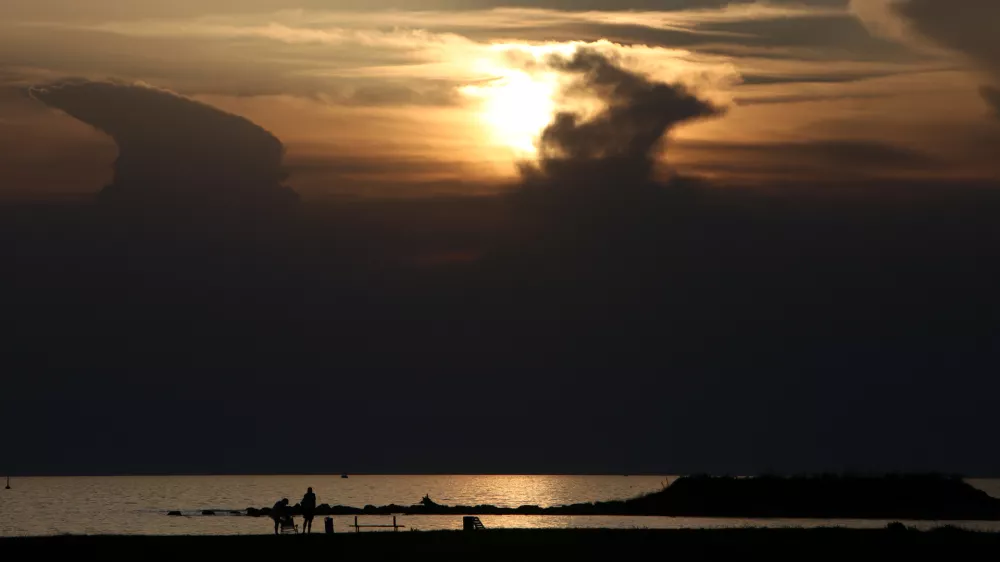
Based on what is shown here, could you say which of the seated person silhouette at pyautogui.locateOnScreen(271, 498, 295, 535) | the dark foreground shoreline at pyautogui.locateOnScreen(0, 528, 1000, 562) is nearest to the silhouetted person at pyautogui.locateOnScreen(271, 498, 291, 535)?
the seated person silhouette at pyautogui.locateOnScreen(271, 498, 295, 535)

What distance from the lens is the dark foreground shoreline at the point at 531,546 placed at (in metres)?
48.0

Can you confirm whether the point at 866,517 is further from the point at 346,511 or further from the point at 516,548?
the point at 516,548

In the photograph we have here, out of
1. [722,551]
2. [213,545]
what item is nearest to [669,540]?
[722,551]

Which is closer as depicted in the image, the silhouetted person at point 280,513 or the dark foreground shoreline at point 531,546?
the dark foreground shoreline at point 531,546

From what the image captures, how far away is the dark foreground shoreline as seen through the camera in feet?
157

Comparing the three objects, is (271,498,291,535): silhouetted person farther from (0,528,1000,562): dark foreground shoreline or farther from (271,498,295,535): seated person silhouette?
(0,528,1000,562): dark foreground shoreline

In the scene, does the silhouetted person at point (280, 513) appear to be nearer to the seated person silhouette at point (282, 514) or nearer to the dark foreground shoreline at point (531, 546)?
the seated person silhouette at point (282, 514)

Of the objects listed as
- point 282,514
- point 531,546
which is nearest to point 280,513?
point 282,514

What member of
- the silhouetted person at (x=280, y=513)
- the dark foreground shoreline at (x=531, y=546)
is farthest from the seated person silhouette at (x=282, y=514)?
the dark foreground shoreline at (x=531, y=546)

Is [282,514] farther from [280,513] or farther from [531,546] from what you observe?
[531,546]

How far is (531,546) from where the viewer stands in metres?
51.0

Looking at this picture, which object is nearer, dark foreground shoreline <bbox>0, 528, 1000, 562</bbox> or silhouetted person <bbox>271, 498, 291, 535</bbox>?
dark foreground shoreline <bbox>0, 528, 1000, 562</bbox>

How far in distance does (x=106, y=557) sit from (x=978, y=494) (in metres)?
108

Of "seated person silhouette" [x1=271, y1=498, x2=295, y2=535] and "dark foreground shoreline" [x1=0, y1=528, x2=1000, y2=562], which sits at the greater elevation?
"seated person silhouette" [x1=271, y1=498, x2=295, y2=535]
